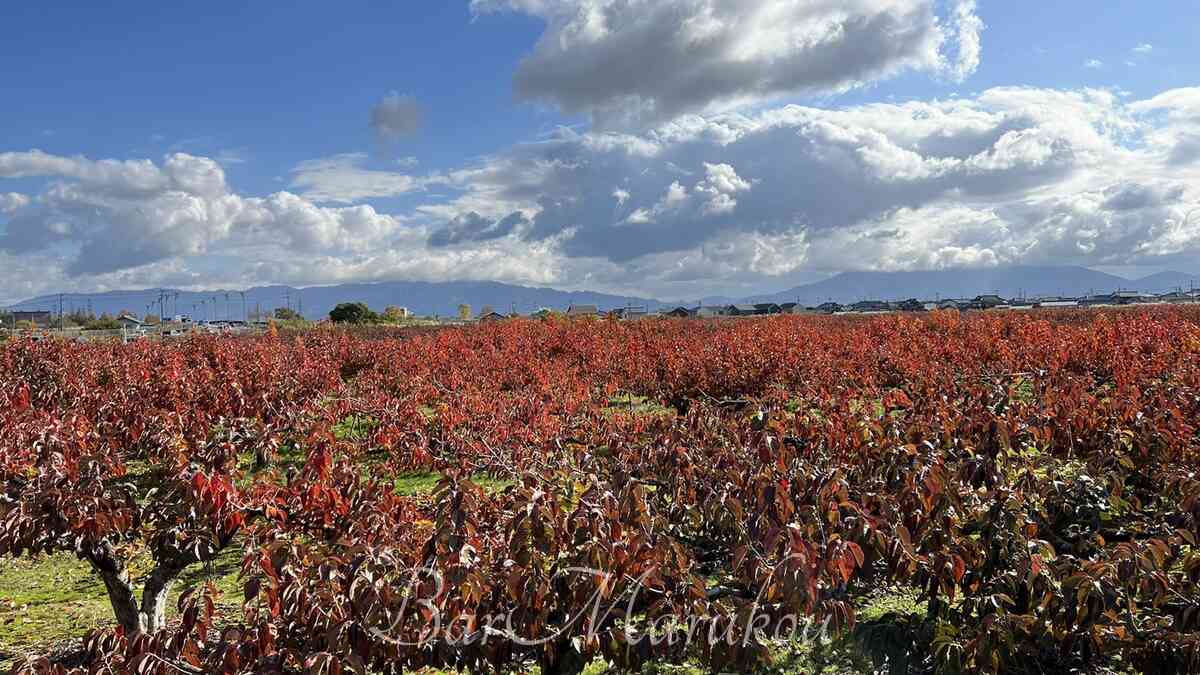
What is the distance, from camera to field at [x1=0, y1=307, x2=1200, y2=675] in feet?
10.0

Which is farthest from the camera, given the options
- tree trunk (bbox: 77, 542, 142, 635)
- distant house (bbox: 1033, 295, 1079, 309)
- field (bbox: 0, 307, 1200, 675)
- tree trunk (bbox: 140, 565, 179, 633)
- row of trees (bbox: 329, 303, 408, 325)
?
distant house (bbox: 1033, 295, 1079, 309)

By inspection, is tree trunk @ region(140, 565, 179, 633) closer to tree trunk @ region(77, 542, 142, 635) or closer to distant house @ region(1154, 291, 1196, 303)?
tree trunk @ region(77, 542, 142, 635)

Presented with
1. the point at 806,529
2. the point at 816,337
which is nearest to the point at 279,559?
the point at 806,529

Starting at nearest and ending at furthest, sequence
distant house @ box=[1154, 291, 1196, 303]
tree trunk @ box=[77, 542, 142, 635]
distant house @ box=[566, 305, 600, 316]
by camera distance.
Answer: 1. tree trunk @ box=[77, 542, 142, 635]
2. distant house @ box=[566, 305, 600, 316]
3. distant house @ box=[1154, 291, 1196, 303]

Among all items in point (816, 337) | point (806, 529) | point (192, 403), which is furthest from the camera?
point (816, 337)

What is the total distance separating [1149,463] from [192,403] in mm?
9091

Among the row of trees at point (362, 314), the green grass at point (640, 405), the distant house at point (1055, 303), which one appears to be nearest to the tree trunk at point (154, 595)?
the green grass at point (640, 405)

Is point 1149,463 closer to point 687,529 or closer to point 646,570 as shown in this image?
point 687,529

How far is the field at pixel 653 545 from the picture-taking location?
3049mm

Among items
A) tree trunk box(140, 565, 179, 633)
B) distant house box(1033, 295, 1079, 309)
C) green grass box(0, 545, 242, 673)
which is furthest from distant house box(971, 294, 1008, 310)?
tree trunk box(140, 565, 179, 633)

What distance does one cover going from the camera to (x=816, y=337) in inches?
671

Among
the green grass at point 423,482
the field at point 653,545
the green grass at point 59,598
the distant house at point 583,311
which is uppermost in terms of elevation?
the distant house at point 583,311

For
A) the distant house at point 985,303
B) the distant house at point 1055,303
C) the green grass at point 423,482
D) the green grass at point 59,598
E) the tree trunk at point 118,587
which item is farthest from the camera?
the distant house at point 1055,303

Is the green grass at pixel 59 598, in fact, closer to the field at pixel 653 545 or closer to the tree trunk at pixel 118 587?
the field at pixel 653 545
